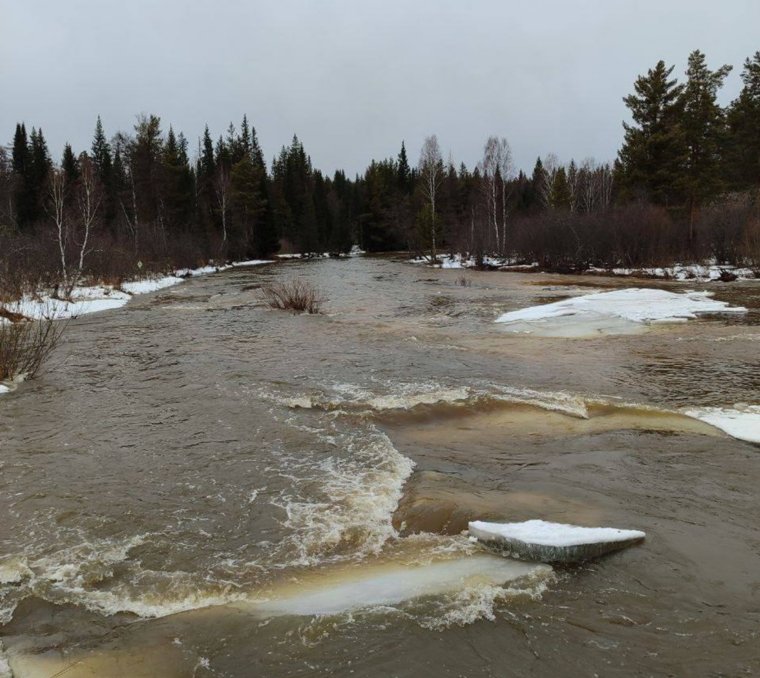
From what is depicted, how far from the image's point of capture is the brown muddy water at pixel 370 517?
3312 mm

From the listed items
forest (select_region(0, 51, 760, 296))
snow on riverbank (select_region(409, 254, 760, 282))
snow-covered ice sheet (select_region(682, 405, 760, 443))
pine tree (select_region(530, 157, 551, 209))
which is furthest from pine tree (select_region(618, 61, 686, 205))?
snow-covered ice sheet (select_region(682, 405, 760, 443))

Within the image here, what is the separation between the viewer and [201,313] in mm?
19438

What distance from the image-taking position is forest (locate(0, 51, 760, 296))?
28.8m

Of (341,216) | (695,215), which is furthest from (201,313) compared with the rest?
(341,216)

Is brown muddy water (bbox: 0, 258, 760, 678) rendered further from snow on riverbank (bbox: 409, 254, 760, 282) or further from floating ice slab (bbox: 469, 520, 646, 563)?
snow on riverbank (bbox: 409, 254, 760, 282)

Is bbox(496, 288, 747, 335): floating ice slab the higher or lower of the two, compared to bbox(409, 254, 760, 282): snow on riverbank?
lower

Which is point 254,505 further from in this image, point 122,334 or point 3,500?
point 122,334

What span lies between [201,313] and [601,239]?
24714mm

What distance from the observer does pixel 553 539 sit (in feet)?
13.7

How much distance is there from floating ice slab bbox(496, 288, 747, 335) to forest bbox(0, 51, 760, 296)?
12932 mm

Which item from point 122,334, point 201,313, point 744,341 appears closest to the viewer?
point 744,341

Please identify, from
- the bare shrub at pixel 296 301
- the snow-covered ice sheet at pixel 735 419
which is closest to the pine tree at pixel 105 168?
the bare shrub at pixel 296 301

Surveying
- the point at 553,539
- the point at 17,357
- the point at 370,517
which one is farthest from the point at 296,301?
the point at 553,539

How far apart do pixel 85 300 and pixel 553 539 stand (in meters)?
22.1
